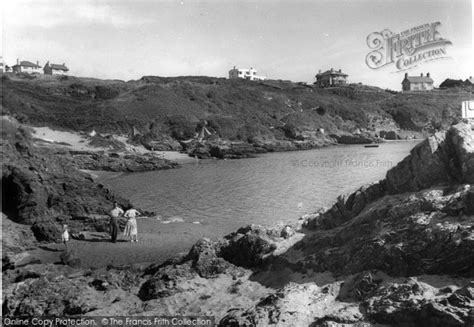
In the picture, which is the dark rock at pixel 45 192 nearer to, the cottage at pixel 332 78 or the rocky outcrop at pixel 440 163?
the rocky outcrop at pixel 440 163

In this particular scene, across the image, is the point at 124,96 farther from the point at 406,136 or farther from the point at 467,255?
the point at 467,255

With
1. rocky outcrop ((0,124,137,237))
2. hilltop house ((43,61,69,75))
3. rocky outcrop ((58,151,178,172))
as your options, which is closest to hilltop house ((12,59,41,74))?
hilltop house ((43,61,69,75))

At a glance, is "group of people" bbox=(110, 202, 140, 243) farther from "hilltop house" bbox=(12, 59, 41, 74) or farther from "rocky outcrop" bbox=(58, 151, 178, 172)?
"hilltop house" bbox=(12, 59, 41, 74)

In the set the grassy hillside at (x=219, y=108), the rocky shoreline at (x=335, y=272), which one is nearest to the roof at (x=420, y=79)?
the grassy hillside at (x=219, y=108)

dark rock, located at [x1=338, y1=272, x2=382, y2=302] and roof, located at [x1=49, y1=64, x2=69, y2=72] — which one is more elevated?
roof, located at [x1=49, y1=64, x2=69, y2=72]

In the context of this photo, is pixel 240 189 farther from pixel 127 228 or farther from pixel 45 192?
pixel 45 192

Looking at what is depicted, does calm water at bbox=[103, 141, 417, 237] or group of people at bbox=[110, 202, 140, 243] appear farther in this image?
calm water at bbox=[103, 141, 417, 237]

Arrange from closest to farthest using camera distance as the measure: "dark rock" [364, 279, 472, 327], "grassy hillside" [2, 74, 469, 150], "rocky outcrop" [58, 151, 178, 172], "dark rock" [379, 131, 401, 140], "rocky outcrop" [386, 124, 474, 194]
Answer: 1. "dark rock" [364, 279, 472, 327]
2. "rocky outcrop" [386, 124, 474, 194]
3. "rocky outcrop" [58, 151, 178, 172]
4. "grassy hillside" [2, 74, 469, 150]
5. "dark rock" [379, 131, 401, 140]
